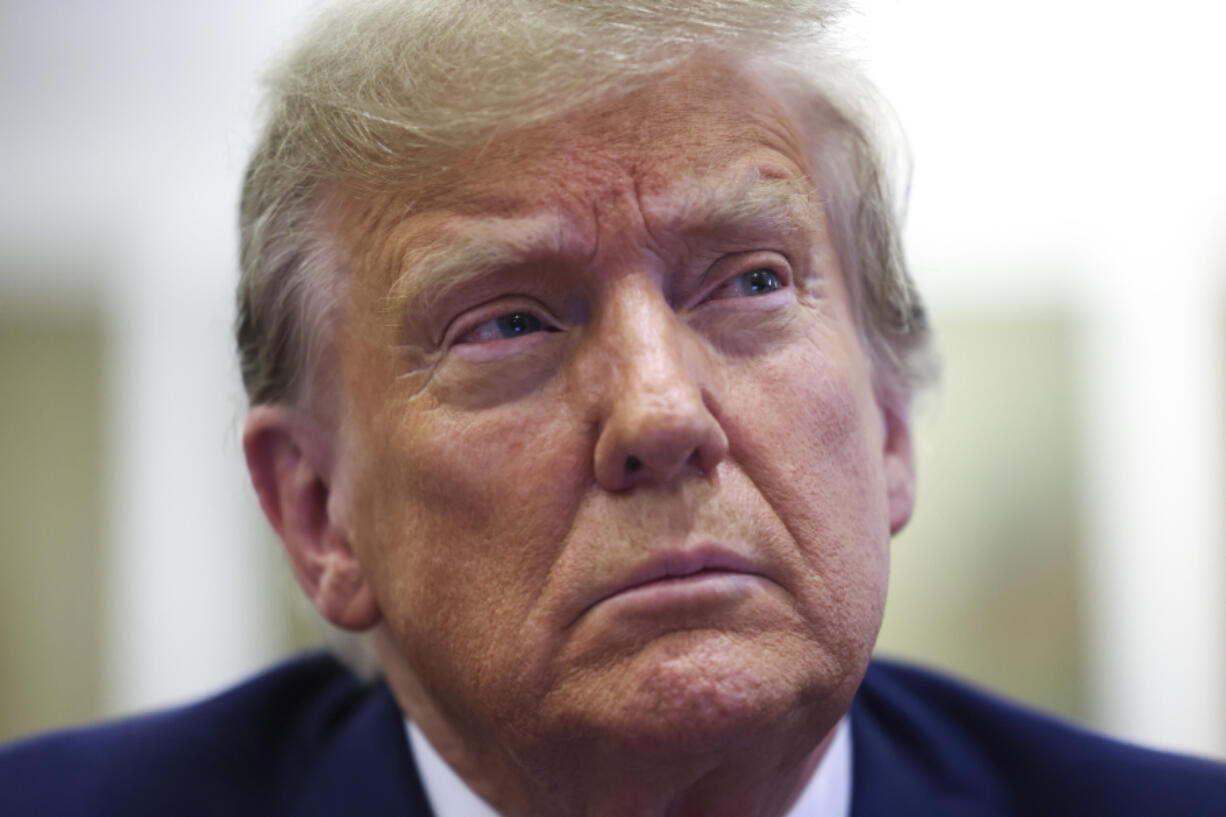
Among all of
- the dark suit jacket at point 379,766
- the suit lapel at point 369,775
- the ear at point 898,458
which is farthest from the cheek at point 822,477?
the suit lapel at point 369,775

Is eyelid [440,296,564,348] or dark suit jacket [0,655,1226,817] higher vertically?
eyelid [440,296,564,348]

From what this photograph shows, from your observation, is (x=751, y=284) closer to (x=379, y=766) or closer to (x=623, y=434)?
(x=623, y=434)

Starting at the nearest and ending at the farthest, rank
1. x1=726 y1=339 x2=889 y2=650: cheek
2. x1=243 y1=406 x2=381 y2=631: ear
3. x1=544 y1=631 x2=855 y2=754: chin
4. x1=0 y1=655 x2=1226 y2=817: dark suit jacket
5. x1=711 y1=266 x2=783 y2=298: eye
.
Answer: x1=544 y1=631 x2=855 y2=754: chin → x1=726 y1=339 x2=889 y2=650: cheek → x1=711 y1=266 x2=783 y2=298: eye → x1=243 y1=406 x2=381 y2=631: ear → x1=0 y1=655 x2=1226 y2=817: dark suit jacket

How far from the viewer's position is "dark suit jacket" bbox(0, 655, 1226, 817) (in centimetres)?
173

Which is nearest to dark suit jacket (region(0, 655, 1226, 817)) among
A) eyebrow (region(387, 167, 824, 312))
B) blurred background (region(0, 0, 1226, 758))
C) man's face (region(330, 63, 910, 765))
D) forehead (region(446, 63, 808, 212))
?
man's face (region(330, 63, 910, 765))

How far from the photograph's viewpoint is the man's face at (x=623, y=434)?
125cm

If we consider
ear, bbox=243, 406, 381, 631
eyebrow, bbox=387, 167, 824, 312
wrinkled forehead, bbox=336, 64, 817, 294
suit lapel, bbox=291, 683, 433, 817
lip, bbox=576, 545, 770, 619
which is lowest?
suit lapel, bbox=291, 683, 433, 817

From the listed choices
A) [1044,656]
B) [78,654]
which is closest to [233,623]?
[78,654]

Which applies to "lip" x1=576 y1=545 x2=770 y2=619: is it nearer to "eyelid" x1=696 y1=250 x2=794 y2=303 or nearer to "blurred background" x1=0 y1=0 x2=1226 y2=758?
"eyelid" x1=696 y1=250 x2=794 y2=303

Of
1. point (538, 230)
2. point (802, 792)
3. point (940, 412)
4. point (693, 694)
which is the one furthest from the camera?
point (940, 412)

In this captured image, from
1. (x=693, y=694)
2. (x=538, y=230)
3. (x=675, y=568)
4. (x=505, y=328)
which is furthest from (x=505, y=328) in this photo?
(x=693, y=694)

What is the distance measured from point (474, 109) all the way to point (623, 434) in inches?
17.2

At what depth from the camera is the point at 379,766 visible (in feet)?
5.69

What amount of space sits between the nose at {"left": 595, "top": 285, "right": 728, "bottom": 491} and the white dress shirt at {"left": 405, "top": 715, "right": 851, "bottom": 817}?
0.53 m
